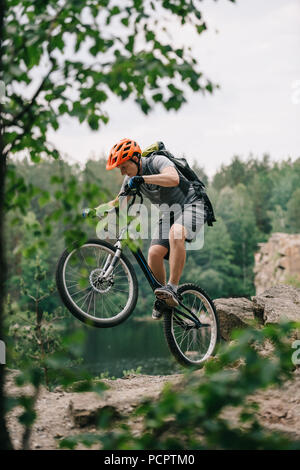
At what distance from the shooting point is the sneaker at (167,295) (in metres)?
4.98

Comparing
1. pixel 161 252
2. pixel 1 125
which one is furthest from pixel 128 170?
pixel 1 125

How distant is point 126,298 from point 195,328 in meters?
0.82

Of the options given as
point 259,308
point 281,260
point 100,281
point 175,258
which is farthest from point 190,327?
point 281,260

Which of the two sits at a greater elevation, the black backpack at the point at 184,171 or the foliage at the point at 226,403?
the black backpack at the point at 184,171

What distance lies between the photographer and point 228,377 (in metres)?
2.15

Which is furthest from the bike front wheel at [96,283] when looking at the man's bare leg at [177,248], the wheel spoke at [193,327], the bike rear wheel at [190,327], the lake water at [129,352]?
the lake water at [129,352]

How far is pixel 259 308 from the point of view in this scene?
20.9ft

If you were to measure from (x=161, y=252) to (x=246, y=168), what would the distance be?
8093 centimetres

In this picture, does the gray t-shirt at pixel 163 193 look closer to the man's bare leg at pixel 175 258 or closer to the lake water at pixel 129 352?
the man's bare leg at pixel 175 258

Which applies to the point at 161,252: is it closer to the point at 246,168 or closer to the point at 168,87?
the point at 168,87

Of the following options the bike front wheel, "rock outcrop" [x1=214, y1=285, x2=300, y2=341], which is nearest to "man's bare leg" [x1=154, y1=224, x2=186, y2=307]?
the bike front wheel

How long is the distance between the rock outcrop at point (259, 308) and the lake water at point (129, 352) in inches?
771

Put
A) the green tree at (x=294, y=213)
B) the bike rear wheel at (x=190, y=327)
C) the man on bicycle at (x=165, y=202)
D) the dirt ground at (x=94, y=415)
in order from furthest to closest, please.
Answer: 1. the green tree at (x=294, y=213)
2. the bike rear wheel at (x=190, y=327)
3. the man on bicycle at (x=165, y=202)
4. the dirt ground at (x=94, y=415)

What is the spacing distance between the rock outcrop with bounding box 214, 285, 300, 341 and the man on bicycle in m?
1.36
